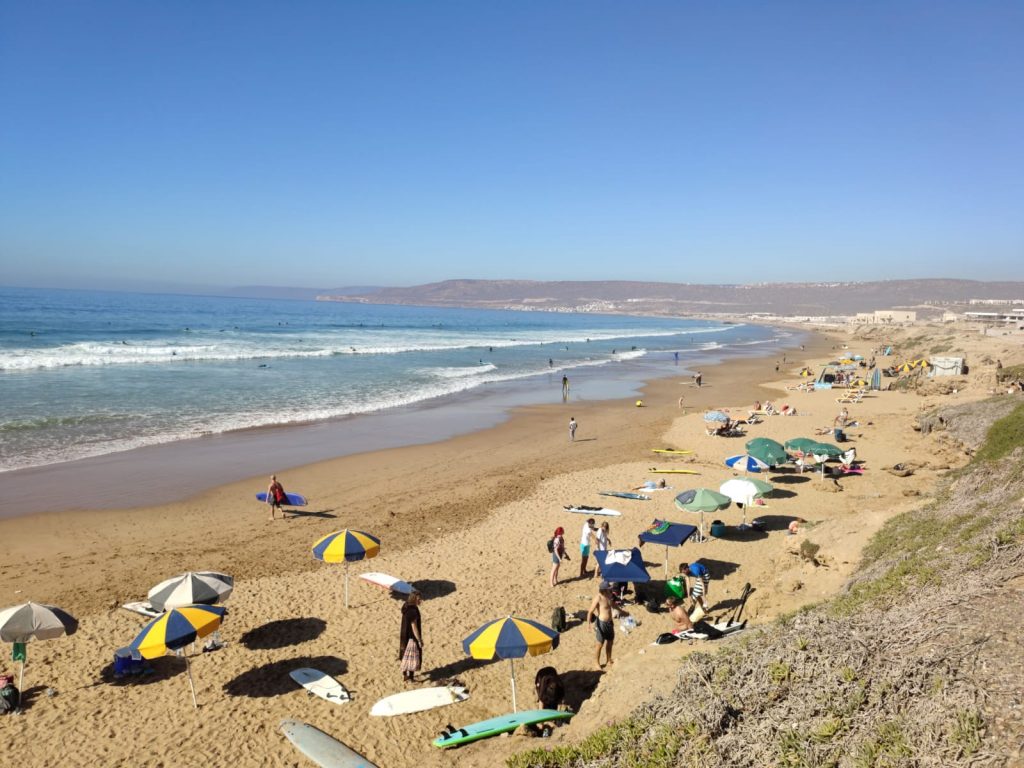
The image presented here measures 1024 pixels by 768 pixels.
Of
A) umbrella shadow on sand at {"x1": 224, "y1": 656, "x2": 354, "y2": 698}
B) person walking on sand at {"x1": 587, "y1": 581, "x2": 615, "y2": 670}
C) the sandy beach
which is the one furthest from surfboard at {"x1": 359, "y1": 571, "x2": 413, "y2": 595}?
person walking on sand at {"x1": 587, "y1": 581, "x2": 615, "y2": 670}

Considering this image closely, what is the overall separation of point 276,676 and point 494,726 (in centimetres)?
347

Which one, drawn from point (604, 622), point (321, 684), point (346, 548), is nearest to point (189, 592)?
point (321, 684)

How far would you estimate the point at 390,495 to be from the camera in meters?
17.1

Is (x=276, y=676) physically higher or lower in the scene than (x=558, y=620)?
lower

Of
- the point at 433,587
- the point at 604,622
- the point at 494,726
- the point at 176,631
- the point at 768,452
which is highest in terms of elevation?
the point at 768,452

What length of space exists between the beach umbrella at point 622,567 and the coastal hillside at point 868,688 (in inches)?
121

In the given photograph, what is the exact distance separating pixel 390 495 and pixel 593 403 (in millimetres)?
18049

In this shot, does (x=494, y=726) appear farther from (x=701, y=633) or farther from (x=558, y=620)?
(x=701, y=633)

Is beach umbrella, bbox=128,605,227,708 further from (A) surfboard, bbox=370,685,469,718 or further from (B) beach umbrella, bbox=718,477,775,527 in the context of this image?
(B) beach umbrella, bbox=718,477,775,527

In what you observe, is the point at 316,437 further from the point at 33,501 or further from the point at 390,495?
the point at 33,501

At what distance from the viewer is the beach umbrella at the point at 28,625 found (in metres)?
7.71

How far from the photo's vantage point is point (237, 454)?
20.6 metres

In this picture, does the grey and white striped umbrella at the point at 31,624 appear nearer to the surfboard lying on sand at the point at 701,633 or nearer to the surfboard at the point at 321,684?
the surfboard at the point at 321,684

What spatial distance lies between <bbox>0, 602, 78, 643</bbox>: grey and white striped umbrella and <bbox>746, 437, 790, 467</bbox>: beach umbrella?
50.1 feet
